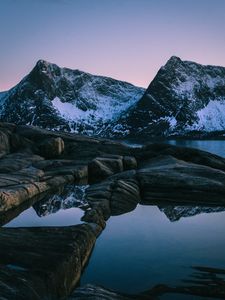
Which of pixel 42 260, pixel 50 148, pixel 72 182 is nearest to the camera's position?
pixel 42 260

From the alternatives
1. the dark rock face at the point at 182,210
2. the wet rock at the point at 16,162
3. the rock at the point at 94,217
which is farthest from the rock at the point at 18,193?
the dark rock face at the point at 182,210

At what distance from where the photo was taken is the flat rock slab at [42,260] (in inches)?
399

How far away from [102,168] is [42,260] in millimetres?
21426

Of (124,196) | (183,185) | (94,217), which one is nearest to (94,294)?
(94,217)

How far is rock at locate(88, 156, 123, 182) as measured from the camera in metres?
32.9

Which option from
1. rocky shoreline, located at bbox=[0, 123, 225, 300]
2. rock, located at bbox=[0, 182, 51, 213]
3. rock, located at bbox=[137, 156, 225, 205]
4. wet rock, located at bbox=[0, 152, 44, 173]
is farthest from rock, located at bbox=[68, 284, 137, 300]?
wet rock, located at bbox=[0, 152, 44, 173]

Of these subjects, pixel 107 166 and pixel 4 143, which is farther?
pixel 4 143

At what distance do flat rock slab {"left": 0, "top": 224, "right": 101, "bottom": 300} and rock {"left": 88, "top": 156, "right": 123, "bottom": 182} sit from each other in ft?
56.3

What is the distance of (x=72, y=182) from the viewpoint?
3000 centimetres

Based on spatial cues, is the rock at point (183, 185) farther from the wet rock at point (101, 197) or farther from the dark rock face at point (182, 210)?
the wet rock at point (101, 197)

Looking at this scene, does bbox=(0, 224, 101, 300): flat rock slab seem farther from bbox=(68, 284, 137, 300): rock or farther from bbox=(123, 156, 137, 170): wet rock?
bbox=(123, 156, 137, 170): wet rock

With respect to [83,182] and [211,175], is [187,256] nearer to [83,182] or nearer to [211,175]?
[211,175]

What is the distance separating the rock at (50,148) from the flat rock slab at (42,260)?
81.6ft

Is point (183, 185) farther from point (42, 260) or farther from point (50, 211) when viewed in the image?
point (42, 260)
